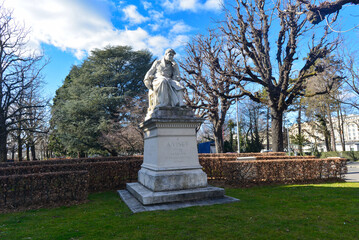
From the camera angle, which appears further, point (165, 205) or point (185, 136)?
point (185, 136)

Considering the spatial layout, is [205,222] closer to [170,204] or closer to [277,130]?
[170,204]

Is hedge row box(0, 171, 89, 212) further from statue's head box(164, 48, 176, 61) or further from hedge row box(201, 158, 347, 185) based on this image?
hedge row box(201, 158, 347, 185)

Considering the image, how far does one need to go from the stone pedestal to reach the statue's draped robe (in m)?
0.48

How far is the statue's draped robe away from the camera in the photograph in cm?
732

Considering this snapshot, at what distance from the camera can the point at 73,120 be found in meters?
25.4

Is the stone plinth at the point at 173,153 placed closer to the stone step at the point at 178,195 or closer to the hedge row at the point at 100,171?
the stone step at the point at 178,195

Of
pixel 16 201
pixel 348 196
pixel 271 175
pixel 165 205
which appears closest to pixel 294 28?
pixel 271 175

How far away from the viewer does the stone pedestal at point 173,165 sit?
616 centimetres

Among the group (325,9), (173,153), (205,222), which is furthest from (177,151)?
(325,9)

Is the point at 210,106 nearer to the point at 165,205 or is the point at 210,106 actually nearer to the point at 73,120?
the point at 165,205

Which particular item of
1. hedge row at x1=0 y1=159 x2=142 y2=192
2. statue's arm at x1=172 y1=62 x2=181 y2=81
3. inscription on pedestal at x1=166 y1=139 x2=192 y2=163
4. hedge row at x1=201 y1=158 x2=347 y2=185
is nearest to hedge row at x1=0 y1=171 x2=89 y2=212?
hedge row at x1=0 y1=159 x2=142 y2=192

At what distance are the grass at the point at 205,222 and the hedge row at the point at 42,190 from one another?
2.48 ft

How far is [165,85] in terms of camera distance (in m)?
7.39

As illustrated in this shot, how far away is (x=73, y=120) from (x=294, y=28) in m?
23.0
